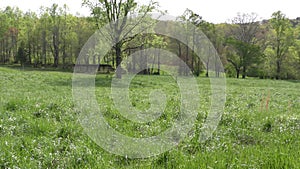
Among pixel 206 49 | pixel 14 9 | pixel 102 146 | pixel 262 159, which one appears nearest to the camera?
pixel 262 159

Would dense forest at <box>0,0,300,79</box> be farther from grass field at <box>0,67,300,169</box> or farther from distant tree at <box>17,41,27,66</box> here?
grass field at <box>0,67,300,169</box>

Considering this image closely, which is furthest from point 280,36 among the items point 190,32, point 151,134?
point 151,134

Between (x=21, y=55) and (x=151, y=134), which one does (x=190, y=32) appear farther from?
(x=151, y=134)

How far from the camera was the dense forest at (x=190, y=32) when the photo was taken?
7919 centimetres

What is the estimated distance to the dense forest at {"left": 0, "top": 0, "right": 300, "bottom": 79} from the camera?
79.2 meters

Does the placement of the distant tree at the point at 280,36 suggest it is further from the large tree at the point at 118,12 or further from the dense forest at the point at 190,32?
the large tree at the point at 118,12

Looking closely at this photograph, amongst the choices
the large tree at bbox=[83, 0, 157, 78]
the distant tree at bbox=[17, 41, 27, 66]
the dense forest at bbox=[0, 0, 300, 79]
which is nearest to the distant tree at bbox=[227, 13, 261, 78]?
the dense forest at bbox=[0, 0, 300, 79]

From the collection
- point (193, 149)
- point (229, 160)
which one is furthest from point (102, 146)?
point (229, 160)

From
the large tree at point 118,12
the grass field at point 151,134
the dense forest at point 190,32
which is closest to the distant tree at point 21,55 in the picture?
the dense forest at point 190,32

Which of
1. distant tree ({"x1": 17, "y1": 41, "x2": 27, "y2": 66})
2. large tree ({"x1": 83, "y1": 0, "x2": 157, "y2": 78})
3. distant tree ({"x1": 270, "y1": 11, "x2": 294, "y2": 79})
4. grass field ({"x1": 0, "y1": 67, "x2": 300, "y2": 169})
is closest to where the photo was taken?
grass field ({"x1": 0, "y1": 67, "x2": 300, "y2": 169})

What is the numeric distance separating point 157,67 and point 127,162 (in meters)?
78.4

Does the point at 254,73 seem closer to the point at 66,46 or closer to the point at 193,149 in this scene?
the point at 66,46

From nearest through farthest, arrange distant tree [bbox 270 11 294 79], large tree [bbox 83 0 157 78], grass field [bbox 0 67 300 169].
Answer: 1. grass field [bbox 0 67 300 169]
2. large tree [bbox 83 0 157 78]
3. distant tree [bbox 270 11 294 79]

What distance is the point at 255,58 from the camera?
260ft
